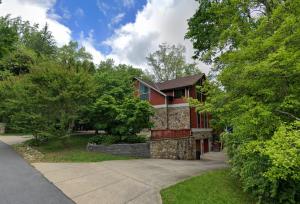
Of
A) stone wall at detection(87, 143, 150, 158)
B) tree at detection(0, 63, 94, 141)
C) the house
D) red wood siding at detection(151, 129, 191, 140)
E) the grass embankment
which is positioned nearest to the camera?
the grass embankment

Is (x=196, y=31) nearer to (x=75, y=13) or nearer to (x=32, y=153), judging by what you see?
(x=75, y=13)

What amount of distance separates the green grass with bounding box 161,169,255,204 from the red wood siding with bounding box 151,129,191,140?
819cm

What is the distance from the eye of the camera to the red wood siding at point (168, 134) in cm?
1661

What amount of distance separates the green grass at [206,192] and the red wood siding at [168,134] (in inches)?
322

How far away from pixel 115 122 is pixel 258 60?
1171 cm

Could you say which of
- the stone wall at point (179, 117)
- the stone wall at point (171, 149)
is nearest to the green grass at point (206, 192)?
the stone wall at point (171, 149)

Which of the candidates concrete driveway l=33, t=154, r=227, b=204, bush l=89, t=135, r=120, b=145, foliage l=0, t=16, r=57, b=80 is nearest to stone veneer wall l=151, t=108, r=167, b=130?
bush l=89, t=135, r=120, b=145

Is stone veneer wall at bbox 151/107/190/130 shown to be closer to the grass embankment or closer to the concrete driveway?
the grass embankment

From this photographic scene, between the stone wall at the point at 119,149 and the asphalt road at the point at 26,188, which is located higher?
the stone wall at the point at 119,149

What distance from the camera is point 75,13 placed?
15836 mm

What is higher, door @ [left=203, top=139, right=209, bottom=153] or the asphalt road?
door @ [left=203, top=139, right=209, bottom=153]

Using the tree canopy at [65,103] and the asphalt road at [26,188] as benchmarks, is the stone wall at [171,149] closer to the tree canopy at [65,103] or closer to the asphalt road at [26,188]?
the tree canopy at [65,103]

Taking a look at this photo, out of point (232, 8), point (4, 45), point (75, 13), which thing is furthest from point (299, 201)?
point (4, 45)

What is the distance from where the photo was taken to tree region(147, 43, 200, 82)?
43.4 m
